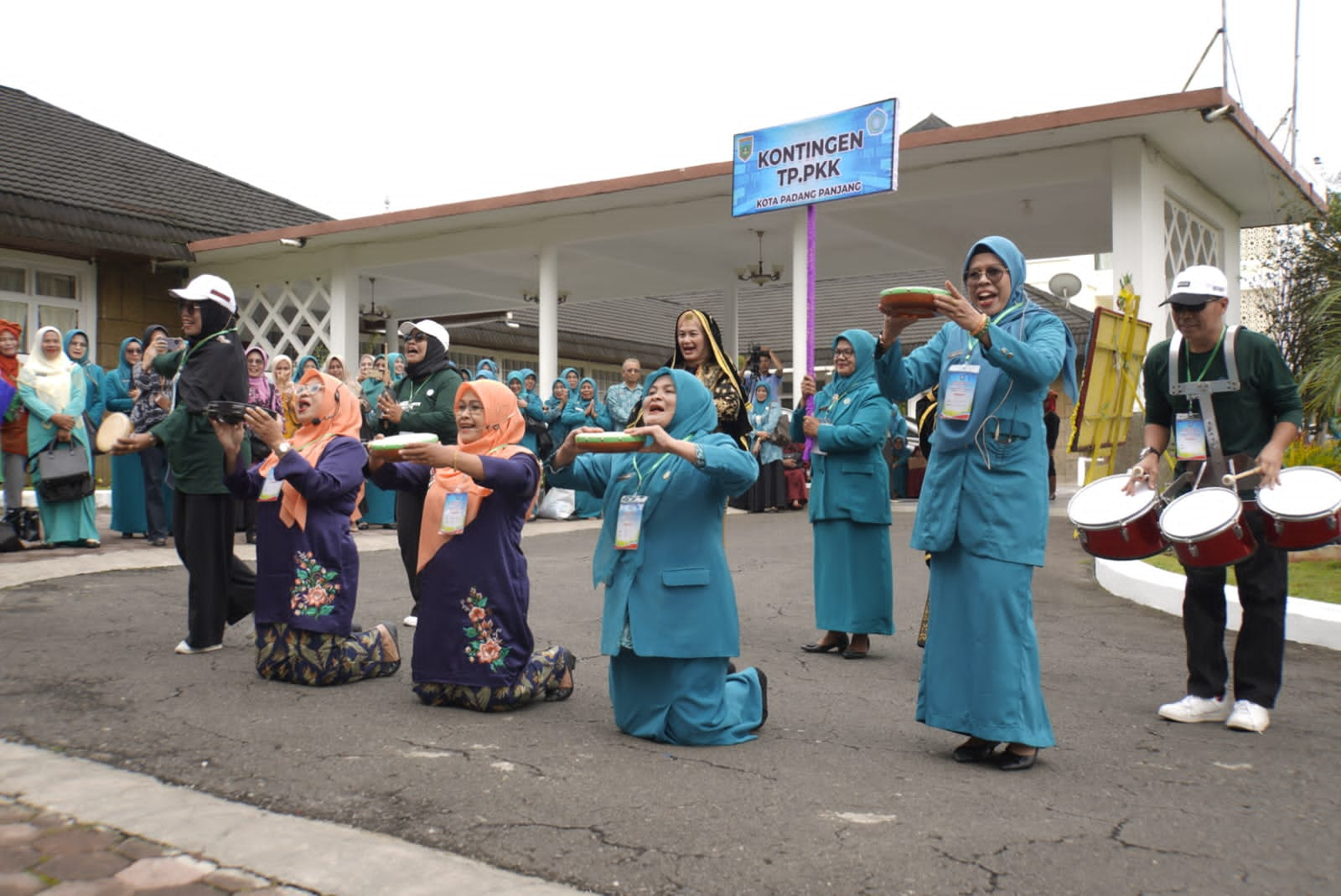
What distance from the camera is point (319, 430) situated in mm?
5520

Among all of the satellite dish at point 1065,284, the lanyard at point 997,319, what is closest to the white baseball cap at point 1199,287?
the lanyard at point 997,319

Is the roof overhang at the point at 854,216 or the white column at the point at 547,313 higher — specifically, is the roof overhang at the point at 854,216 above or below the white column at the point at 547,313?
above

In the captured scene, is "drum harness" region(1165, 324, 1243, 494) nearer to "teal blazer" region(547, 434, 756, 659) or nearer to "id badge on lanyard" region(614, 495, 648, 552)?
"teal blazer" region(547, 434, 756, 659)

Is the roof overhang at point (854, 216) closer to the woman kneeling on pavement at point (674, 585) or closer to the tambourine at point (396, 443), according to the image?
the woman kneeling on pavement at point (674, 585)

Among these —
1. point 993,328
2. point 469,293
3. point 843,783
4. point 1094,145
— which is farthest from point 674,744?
point 469,293

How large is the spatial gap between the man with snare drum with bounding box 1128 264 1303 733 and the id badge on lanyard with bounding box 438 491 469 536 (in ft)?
9.42

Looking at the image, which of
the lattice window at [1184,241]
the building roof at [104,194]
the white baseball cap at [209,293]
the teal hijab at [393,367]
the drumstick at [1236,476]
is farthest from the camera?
the building roof at [104,194]

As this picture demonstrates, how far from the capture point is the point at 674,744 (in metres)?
4.43

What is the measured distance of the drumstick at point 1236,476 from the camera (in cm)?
465

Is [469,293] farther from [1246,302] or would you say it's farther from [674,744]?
[674,744]

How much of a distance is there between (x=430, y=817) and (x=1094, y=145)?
1124 centimetres

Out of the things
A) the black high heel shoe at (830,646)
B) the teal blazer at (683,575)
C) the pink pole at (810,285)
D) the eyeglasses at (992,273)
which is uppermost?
the pink pole at (810,285)

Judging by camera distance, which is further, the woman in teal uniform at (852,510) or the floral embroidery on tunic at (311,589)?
the woman in teal uniform at (852,510)

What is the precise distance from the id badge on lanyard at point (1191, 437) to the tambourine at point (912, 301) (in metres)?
1.55
